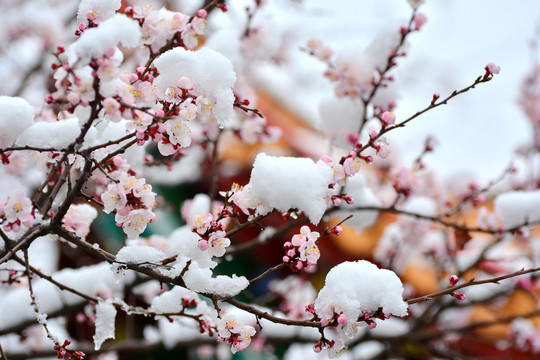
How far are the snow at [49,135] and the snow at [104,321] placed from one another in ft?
2.02

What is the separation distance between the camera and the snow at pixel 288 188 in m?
1.27

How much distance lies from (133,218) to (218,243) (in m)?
0.26

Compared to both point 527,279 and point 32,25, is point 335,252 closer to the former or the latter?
point 527,279

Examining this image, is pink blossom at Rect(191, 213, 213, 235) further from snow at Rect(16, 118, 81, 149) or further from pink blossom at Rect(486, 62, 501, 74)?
pink blossom at Rect(486, 62, 501, 74)

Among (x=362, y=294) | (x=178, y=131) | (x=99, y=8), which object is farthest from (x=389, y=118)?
(x=99, y=8)

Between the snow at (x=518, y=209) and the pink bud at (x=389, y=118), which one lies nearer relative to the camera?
the pink bud at (x=389, y=118)

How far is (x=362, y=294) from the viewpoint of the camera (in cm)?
126

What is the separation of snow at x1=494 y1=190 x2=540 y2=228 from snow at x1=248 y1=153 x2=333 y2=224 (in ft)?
4.78

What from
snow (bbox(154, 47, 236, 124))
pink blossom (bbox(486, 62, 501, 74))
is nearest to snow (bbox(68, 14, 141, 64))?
snow (bbox(154, 47, 236, 124))

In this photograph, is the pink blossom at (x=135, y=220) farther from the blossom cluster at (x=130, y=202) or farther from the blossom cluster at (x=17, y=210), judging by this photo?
the blossom cluster at (x=17, y=210)

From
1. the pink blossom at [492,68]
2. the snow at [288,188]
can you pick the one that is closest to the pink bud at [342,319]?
the snow at [288,188]

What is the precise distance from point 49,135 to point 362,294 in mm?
977

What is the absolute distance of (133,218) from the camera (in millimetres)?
1304

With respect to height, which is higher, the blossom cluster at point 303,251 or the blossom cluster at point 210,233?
the blossom cluster at point 210,233
